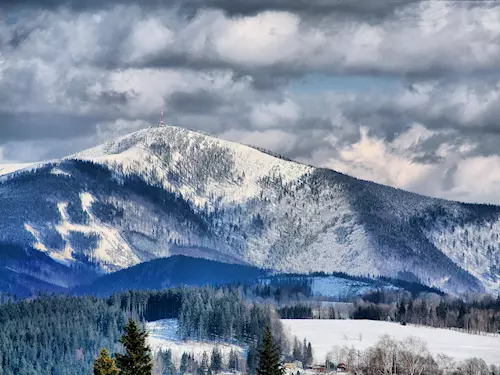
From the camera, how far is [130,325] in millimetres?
122250

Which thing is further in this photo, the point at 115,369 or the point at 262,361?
the point at 262,361

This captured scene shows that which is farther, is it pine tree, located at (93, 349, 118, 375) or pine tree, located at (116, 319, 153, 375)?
pine tree, located at (116, 319, 153, 375)

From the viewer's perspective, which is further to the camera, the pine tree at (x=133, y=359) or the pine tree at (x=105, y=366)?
the pine tree at (x=133, y=359)

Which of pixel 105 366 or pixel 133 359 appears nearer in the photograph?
pixel 105 366

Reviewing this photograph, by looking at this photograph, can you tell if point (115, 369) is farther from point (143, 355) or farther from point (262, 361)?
point (262, 361)

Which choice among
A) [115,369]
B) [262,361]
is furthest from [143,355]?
[262,361]

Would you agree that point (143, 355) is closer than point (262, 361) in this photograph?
Yes

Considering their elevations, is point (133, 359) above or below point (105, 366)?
above

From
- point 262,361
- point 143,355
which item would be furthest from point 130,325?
point 262,361

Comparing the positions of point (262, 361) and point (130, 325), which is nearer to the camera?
point (130, 325)

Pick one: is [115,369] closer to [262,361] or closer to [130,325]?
[130,325]

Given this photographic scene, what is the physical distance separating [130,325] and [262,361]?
26.8 m

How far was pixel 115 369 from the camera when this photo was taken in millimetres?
121438

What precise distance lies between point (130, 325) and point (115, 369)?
4.32m
